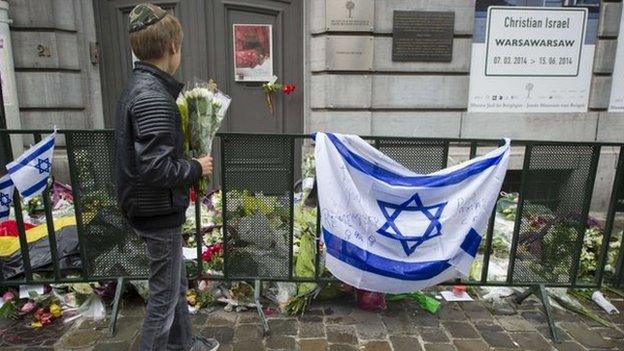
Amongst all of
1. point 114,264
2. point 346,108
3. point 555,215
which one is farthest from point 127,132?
point 346,108

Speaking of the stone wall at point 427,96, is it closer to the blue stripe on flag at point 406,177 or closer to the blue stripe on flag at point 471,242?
the blue stripe on flag at point 406,177

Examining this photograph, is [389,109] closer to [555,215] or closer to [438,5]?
[438,5]

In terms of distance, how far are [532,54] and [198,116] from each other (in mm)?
5458

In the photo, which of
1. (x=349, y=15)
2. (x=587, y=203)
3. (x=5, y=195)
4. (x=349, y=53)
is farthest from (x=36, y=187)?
(x=349, y=15)

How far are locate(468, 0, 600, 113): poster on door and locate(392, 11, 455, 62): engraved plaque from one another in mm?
447

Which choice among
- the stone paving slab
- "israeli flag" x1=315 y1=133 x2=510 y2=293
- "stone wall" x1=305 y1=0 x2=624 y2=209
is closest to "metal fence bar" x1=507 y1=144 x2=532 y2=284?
"israeli flag" x1=315 y1=133 x2=510 y2=293

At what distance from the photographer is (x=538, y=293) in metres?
3.53

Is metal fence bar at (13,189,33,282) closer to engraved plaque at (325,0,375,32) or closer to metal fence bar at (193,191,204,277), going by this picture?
metal fence bar at (193,191,204,277)

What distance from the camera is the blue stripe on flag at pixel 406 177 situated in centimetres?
306

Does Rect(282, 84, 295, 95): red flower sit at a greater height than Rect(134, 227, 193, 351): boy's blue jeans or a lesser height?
greater

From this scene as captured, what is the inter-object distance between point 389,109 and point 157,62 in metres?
4.44

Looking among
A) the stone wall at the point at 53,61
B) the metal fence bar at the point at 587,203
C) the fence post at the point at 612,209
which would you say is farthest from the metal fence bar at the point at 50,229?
the fence post at the point at 612,209

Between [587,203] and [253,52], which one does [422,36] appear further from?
A: [587,203]

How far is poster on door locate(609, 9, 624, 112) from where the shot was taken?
630 cm
